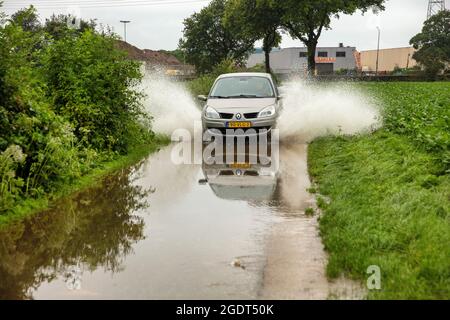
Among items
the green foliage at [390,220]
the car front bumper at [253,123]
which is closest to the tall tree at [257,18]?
the car front bumper at [253,123]

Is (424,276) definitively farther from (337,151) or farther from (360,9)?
(360,9)

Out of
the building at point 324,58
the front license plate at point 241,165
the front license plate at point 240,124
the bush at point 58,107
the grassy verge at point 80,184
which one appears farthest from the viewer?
the building at point 324,58

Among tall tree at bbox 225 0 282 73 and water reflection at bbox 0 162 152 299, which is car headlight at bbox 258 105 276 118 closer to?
water reflection at bbox 0 162 152 299

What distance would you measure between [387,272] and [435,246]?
0.83 meters

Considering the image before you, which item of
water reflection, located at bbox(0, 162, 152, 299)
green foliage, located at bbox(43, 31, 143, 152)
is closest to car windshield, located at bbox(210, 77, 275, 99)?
green foliage, located at bbox(43, 31, 143, 152)

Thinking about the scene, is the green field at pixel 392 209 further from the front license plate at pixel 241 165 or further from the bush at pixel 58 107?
the bush at pixel 58 107

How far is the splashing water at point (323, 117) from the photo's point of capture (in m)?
15.8

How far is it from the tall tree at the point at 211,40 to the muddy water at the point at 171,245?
6895 centimetres

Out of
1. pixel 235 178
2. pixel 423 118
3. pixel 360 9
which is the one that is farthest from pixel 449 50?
pixel 235 178

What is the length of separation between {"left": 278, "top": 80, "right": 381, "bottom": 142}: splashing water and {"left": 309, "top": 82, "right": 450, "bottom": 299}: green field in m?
2.93

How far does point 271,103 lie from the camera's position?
1412cm

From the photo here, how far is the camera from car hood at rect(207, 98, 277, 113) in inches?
543

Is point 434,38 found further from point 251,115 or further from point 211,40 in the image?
point 251,115

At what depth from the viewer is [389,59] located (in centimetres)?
10956
